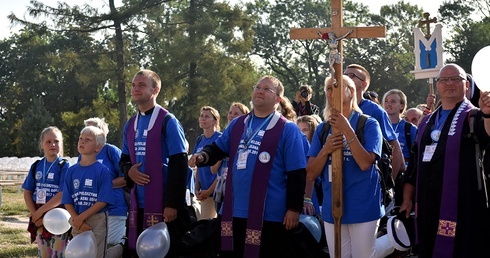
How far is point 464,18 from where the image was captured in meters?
46.4

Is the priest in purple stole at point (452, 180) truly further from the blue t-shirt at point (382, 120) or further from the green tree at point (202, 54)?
the green tree at point (202, 54)

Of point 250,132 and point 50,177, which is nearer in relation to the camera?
point 250,132

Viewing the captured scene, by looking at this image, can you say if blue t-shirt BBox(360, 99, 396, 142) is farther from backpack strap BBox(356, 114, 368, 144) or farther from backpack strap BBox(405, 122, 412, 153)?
backpack strap BBox(405, 122, 412, 153)

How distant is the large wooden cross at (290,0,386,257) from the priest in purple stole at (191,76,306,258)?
0.38 m

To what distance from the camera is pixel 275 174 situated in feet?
20.0

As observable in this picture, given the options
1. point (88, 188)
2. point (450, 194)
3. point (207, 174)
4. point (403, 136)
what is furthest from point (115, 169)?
point (450, 194)

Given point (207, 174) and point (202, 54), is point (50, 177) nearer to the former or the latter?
point (207, 174)

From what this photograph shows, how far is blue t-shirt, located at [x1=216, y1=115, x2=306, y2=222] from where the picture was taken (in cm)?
606

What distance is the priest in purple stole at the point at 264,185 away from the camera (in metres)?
6.02

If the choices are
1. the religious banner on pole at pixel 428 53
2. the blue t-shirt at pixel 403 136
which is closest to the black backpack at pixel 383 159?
the blue t-shirt at pixel 403 136

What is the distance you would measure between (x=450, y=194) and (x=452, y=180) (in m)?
0.10

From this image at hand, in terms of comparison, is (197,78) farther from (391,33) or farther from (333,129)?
(333,129)

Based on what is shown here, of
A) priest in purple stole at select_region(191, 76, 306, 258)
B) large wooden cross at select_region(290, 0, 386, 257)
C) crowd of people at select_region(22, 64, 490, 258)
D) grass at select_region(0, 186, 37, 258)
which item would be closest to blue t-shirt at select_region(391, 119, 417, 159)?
crowd of people at select_region(22, 64, 490, 258)

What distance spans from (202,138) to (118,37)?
993 inches
